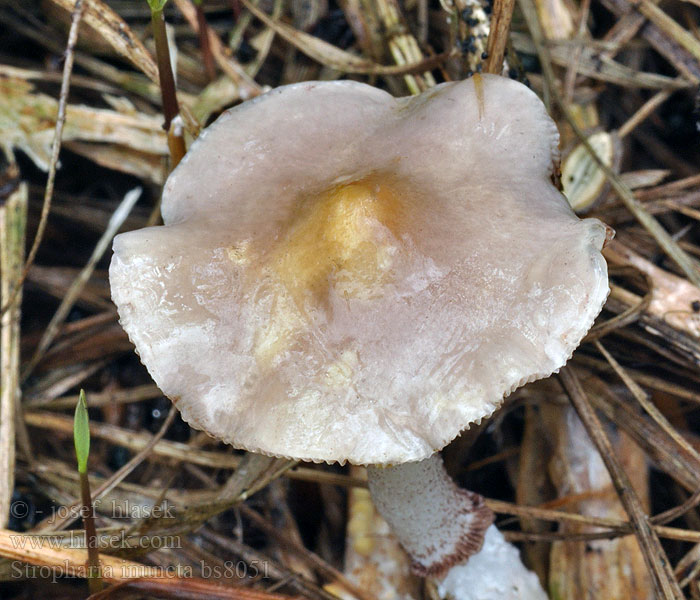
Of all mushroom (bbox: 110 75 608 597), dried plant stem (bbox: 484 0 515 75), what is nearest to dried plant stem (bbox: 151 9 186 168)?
mushroom (bbox: 110 75 608 597)

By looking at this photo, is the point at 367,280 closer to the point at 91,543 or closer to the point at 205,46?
the point at 91,543

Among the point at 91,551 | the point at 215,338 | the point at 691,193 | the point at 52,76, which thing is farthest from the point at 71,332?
the point at 691,193

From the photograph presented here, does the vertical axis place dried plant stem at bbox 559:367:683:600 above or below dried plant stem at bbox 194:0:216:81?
below

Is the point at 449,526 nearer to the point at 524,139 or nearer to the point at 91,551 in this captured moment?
the point at 91,551

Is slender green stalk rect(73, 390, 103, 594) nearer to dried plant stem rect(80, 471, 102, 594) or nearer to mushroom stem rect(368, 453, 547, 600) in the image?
dried plant stem rect(80, 471, 102, 594)

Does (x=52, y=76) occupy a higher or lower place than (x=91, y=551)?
higher

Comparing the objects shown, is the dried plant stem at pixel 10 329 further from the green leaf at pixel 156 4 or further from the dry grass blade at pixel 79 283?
the green leaf at pixel 156 4
